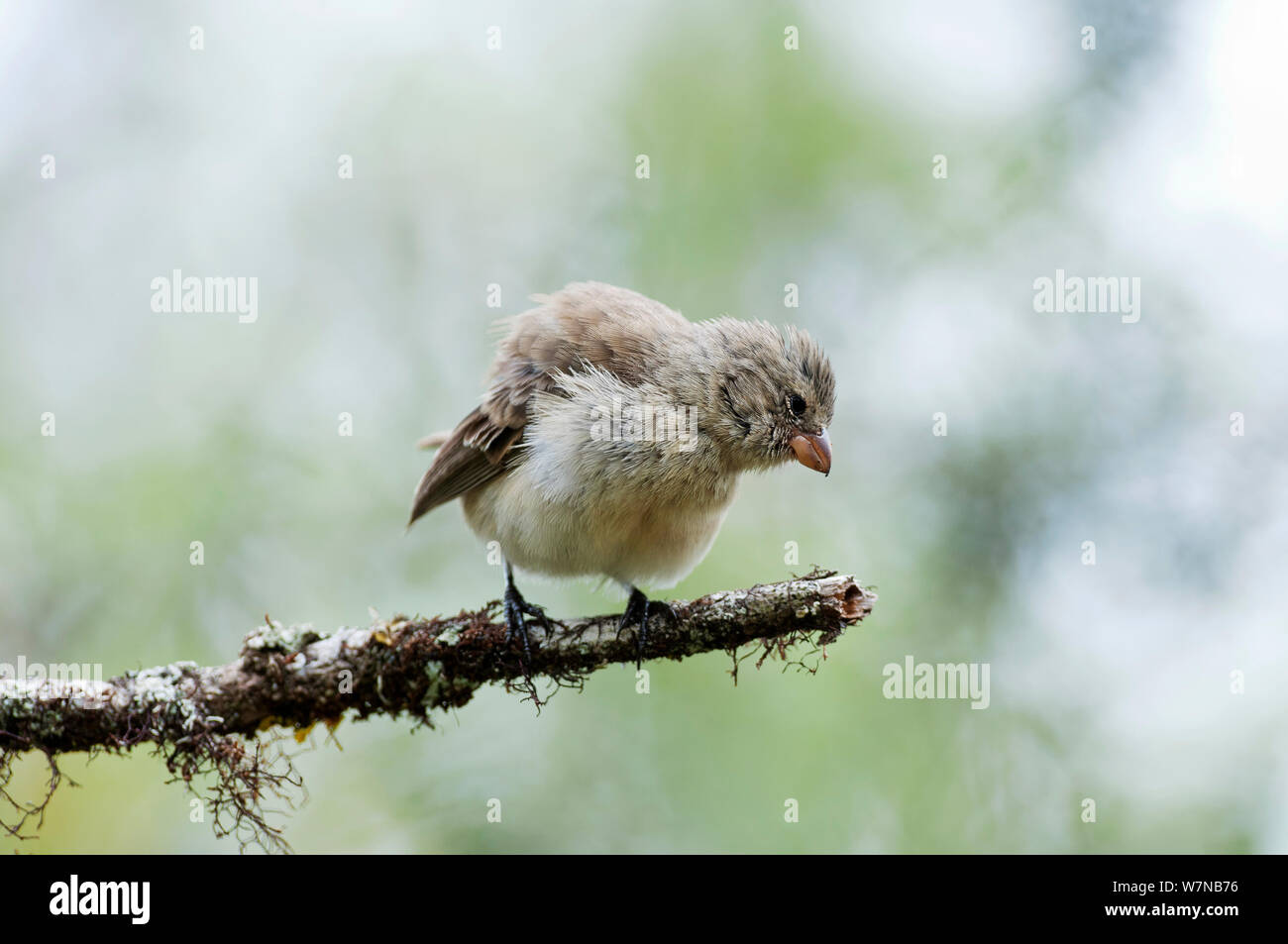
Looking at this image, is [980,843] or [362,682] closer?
[362,682]

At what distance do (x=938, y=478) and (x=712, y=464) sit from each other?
1643 mm

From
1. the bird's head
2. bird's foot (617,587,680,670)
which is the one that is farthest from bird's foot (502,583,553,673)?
the bird's head

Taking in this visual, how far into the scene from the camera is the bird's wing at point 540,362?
4.29 meters

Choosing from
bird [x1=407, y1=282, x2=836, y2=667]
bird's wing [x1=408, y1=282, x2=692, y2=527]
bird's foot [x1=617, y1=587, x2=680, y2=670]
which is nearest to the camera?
bird's foot [x1=617, y1=587, x2=680, y2=670]

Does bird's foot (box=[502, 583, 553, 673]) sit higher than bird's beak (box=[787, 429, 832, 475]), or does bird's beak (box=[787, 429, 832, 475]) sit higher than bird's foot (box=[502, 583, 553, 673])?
bird's beak (box=[787, 429, 832, 475])

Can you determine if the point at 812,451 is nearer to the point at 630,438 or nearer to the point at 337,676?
the point at 630,438

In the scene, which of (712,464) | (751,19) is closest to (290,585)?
(712,464)

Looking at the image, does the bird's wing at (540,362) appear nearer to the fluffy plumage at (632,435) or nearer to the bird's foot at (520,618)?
the fluffy plumage at (632,435)

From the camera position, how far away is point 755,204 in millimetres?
5559

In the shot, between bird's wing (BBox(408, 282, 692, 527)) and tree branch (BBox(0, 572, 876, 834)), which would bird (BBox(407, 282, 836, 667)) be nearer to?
bird's wing (BBox(408, 282, 692, 527))

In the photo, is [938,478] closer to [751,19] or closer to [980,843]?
[980,843]

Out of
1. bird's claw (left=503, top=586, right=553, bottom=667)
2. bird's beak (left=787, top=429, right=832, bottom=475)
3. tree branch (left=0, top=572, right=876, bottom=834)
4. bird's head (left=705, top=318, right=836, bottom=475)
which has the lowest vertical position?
tree branch (left=0, top=572, right=876, bottom=834)

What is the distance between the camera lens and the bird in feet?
13.0

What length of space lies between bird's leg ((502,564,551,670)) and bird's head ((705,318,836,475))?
1.00 m
